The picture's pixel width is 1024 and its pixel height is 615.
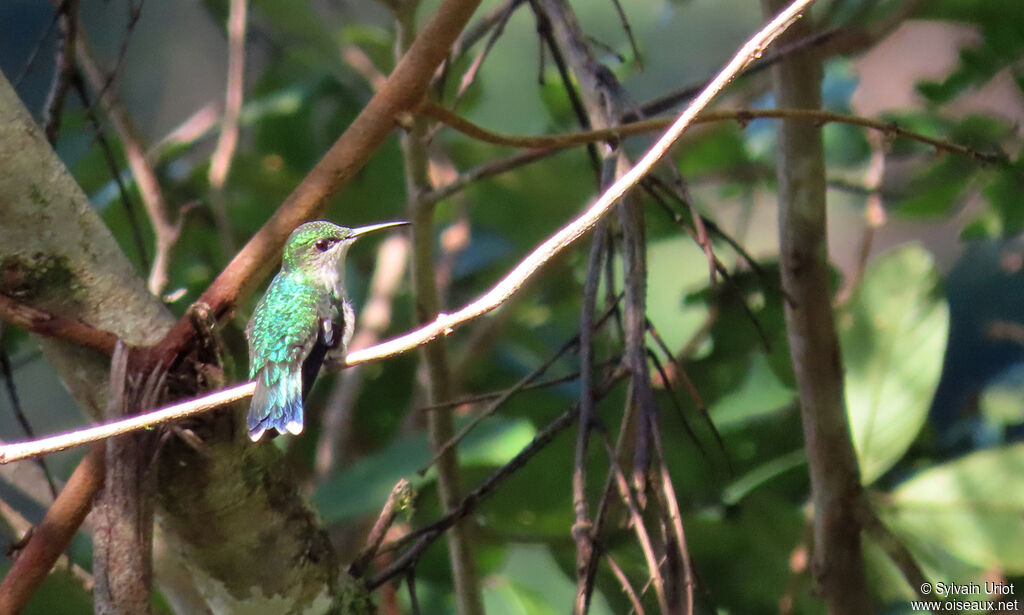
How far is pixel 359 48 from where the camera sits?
8.79ft

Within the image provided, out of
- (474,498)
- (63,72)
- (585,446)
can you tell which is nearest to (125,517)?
(474,498)

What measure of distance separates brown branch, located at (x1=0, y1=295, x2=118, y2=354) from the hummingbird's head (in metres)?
0.46

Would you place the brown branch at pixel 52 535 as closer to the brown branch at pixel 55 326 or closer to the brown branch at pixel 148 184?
the brown branch at pixel 55 326

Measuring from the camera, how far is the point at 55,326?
97 centimetres

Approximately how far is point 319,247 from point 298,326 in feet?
0.58

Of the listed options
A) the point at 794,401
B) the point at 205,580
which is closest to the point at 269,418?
the point at 205,580

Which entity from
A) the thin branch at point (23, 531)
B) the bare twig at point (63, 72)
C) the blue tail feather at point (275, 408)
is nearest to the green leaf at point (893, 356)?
the blue tail feather at point (275, 408)

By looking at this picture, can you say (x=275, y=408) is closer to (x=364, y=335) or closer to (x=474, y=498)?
(x=474, y=498)

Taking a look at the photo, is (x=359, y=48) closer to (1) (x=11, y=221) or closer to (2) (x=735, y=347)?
(2) (x=735, y=347)

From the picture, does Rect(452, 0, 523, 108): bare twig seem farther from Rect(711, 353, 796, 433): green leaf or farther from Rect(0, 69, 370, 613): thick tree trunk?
Rect(711, 353, 796, 433): green leaf

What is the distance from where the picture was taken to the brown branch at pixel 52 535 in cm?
93

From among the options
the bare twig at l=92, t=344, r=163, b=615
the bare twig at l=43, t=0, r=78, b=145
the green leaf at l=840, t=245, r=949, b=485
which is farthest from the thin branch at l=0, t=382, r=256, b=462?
the green leaf at l=840, t=245, r=949, b=485

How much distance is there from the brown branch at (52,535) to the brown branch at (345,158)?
0.20 meters

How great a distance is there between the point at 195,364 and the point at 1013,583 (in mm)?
1801
